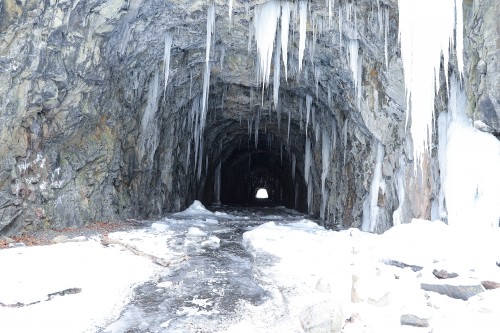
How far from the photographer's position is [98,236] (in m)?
9.49

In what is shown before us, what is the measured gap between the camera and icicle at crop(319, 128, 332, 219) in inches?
707

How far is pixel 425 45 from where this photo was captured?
8.63 metres

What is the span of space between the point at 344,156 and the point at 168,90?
6.98 metres

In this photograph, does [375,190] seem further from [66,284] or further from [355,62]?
[66,284]

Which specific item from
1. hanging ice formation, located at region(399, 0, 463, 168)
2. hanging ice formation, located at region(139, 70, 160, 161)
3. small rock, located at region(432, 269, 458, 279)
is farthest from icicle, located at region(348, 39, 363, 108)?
small rock, located at region(432, 269, 458, 279)

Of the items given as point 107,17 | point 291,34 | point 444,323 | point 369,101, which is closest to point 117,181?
point 107,17

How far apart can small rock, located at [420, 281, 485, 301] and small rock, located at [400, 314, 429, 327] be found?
101 centimetres

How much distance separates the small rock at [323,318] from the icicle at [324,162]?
13.6 meters

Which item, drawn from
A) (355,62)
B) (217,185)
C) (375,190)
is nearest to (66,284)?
(355,62)

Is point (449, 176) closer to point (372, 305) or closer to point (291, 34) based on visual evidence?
point (372, 305)

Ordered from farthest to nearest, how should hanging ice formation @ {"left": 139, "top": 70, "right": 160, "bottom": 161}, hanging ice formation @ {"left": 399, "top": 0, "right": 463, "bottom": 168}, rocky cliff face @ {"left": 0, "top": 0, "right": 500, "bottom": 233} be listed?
hanging ice formation @ {"left": 139, "top": 70, "right": 160, "bottom": 161} < rocky cliff face @ {"left": 0, "top": 0, "right": 500, "bottom": 233} < hanging ice formation @ {"left": 399, "top": 0, "right": 463, "bottom": 168}

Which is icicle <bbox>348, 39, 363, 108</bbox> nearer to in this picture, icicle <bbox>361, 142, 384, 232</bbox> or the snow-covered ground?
icicle <bbox>361, 142, 384, 232</bbox>

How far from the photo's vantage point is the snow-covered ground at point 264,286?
14.5 ft

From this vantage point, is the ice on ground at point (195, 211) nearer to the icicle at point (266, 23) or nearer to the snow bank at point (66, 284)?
the icicle at point (266, 23)
